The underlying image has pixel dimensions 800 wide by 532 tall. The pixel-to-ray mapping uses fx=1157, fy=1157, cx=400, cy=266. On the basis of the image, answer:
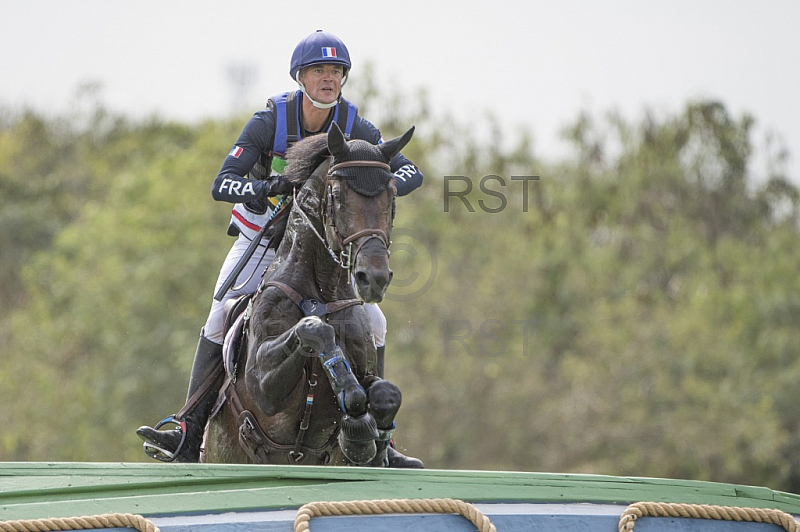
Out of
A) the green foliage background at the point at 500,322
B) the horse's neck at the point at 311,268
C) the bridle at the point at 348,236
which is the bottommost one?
the green foliage background at the point at 500,322

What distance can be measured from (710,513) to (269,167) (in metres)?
3.36

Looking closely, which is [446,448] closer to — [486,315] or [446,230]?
[486,315]

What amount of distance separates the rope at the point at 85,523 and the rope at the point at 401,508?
56 centimetres

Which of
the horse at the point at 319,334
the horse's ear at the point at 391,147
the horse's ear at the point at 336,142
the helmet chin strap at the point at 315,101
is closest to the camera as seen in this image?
the horse at the point at 319,334

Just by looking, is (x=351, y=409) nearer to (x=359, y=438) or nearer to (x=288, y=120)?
(x=359, y=438)

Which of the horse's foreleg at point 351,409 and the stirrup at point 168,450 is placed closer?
the horse's foreleg at point 351,409

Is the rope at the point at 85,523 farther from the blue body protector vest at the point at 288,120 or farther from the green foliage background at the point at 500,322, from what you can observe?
the green foliage background at the point at 500,322

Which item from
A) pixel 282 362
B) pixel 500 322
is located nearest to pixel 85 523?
pixel 282 362

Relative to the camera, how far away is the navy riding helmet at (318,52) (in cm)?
647

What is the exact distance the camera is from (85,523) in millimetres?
3953

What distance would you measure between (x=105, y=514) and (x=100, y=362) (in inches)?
970

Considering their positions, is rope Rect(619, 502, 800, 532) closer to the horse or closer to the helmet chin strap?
the horse

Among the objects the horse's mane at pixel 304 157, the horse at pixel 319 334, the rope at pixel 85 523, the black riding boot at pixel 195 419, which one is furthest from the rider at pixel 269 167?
the rope at pixel 85 523

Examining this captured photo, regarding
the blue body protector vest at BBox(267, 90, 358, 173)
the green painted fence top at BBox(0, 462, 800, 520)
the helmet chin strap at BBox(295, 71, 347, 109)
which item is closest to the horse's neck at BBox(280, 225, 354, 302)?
the blue body protector vest at BBox(267, 90, 358, 173)
